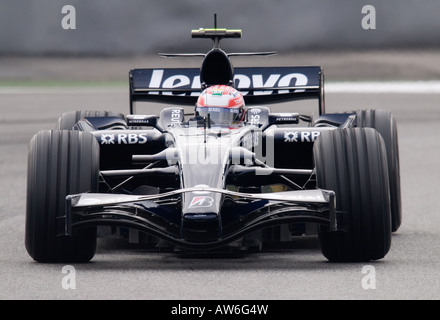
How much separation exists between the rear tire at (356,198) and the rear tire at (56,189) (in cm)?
175

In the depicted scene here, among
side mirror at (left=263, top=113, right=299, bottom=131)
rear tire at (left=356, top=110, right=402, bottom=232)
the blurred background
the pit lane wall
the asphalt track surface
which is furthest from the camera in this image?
the pit lane wall

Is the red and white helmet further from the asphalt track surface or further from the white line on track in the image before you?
the white line on track

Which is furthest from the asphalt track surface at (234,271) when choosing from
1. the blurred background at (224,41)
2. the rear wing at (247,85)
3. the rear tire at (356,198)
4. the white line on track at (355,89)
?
the blurred background at (224,41)

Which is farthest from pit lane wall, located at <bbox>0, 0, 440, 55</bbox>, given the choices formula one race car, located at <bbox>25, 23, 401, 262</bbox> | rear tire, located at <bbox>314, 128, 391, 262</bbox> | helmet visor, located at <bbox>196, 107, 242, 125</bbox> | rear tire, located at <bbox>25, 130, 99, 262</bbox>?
rear tire, located at <bbox>314, 128, 391, 262</bbox>

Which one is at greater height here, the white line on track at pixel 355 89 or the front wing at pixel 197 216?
the white line on track at pixel 355 89

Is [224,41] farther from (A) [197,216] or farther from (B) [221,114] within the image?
(A) [197,216]

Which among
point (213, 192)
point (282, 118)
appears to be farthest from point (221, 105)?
point (213, 192)

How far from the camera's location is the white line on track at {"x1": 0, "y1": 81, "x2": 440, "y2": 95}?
1047 inches

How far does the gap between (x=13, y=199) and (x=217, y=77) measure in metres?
3.01

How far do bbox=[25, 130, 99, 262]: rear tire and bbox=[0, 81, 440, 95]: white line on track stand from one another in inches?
690

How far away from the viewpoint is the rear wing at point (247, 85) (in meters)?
12.6

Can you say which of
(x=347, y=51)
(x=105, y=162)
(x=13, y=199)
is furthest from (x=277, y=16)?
(x=105, y=162)

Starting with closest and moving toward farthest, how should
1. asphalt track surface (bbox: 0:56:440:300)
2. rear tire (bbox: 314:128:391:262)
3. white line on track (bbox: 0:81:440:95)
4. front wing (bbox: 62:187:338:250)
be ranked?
asphalt track surface (bbox: 0:56:440:300)
front wing (bbox: 62:187:338:250)
rear tire (bbox: 314:128:391:262)
white line on track (bbox: 0:81:440:95)

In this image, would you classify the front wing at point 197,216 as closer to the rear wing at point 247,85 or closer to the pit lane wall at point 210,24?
the rear wing at point 247,85
